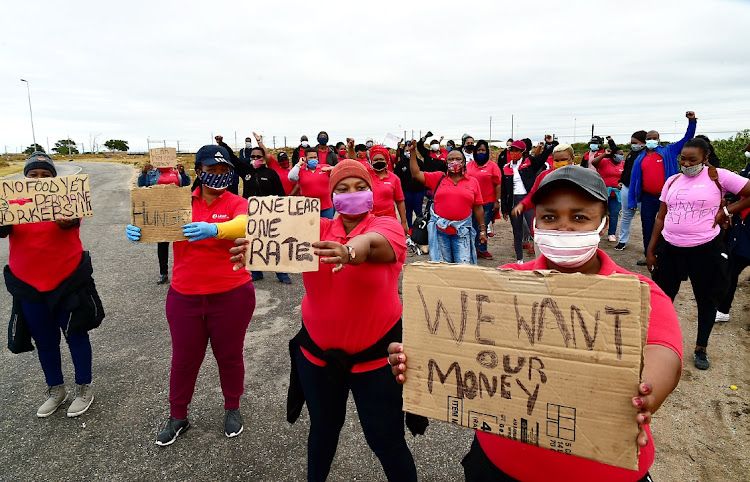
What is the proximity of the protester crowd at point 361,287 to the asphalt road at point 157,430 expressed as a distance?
7.8 inches

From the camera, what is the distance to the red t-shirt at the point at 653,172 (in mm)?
7324

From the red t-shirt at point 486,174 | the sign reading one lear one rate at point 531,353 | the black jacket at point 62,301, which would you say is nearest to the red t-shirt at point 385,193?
the red t-shirt at point 486,174

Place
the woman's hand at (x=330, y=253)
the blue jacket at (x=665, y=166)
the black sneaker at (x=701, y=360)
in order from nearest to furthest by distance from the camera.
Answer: the woman's hand at (x=330, y=253) → the black sneaker at (x=701, y=360) → the blue jacket at (x=665, y=166)

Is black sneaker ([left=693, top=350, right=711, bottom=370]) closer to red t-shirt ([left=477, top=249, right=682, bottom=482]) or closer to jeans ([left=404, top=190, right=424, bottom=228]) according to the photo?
red t-shirt ([left=477, top=249, right=682, bottom=482])

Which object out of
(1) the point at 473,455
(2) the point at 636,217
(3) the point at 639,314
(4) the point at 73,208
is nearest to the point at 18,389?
(4) the point at 73,208

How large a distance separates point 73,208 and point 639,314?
403 cm

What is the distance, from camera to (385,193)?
703cm

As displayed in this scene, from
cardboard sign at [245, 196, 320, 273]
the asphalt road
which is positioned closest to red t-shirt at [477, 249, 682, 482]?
cardboard sign at [245, 196, 320, 273]

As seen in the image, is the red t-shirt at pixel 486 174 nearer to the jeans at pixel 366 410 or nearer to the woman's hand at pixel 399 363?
the jeans at pixel 366 410

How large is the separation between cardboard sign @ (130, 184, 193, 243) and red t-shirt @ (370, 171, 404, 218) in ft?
13.7

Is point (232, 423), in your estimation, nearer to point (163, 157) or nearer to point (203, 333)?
point (203, 333)

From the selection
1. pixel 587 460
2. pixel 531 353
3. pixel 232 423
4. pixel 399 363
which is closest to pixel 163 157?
pixel 232 423

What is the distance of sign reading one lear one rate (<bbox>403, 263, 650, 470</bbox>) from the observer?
1237mm

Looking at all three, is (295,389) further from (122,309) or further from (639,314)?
(122,309)
